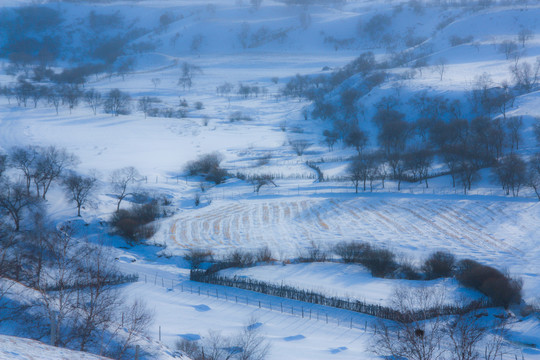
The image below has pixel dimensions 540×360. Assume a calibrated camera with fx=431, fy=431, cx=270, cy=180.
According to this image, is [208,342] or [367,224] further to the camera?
[367,224]

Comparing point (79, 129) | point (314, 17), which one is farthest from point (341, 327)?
point (314, 17)

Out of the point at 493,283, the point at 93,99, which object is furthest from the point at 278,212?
the point at 93,99

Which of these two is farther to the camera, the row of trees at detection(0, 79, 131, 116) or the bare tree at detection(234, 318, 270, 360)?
the row of trees at detection(0, 79, 131, 116)

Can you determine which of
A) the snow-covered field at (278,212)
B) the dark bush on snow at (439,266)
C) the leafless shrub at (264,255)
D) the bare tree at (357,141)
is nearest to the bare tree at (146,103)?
the snow-covered field at (278,212)

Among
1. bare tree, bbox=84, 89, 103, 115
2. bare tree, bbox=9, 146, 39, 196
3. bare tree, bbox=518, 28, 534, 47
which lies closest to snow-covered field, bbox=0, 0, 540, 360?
bare tree, bbox=518, 28, 534, 47

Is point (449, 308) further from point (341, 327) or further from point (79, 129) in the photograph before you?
point (79, 129)

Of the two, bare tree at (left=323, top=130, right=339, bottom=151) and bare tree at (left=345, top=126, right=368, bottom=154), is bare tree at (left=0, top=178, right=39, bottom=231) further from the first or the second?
bare tree at (left=323, top=130, right=339, bottom=151)

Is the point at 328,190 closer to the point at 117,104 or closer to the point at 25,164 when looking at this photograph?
the point at 25,164
